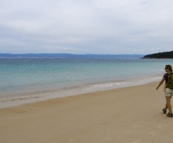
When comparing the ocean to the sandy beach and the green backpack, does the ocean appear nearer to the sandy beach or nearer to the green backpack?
the sandy beach

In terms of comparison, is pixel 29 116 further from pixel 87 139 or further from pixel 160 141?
pixel 160 141

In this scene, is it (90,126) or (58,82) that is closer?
(90,126)

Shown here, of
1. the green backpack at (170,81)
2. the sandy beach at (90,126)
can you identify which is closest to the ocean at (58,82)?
the sandy beach at (90,126)

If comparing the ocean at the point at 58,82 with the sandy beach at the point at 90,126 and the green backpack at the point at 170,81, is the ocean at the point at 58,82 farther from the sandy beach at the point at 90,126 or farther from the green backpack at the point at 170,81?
the green backpack at the point at 170,81

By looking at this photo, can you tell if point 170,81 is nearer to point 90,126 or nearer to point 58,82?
point 90,126

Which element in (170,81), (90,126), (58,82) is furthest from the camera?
(58,82)

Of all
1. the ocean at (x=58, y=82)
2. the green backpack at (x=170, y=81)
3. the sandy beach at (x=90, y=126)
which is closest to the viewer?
the sandy beach at (x=90, y=126)

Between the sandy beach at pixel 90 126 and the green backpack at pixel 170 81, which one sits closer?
the sandy beach at pixel 90 126

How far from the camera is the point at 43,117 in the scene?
6898 mm

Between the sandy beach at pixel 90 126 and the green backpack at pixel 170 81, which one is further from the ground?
the green backpack at pixel 170 81

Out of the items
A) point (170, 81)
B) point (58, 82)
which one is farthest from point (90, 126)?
point (58, 82)

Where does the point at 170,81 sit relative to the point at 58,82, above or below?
above

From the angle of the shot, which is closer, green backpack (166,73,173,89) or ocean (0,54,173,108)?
green backpack (166,73,173,89)

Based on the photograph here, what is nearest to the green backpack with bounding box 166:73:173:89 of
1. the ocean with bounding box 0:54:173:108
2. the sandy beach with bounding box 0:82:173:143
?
the sandy beach with bounding box 0:82:173:143
